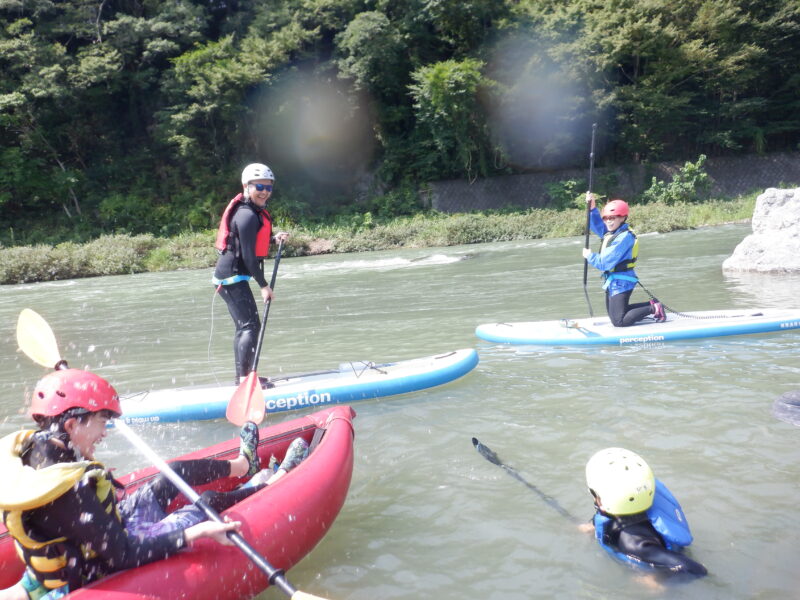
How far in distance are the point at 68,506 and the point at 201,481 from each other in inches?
32.7

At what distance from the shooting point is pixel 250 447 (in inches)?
114

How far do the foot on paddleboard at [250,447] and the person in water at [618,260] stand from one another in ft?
11.4

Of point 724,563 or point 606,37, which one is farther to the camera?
point 606,37

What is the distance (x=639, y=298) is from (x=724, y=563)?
21.3ft

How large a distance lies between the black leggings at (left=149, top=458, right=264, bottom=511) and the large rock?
367 inches

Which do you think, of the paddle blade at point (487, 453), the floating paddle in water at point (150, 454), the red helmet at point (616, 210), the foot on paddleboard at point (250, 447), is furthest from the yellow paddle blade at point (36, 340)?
the red helmet at point (616, 210)

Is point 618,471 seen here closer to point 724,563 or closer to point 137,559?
Result: point 724,563

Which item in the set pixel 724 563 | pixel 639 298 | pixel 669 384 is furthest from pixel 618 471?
pixel 639 298

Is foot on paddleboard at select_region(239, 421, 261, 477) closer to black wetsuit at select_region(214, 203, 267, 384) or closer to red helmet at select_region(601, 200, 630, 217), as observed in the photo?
black wetsuit at select_region(214, 203, 267, 384)

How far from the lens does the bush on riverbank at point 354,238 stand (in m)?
17.5

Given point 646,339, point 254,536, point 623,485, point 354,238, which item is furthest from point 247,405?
point 354,238

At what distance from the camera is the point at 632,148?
25.4 meters

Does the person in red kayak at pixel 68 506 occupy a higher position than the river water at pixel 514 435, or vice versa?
the person in red kayak at pixel 68 506

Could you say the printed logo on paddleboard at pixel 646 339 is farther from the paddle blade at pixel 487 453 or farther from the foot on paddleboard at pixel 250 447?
the foot on paddleboard at pixel 250 447
